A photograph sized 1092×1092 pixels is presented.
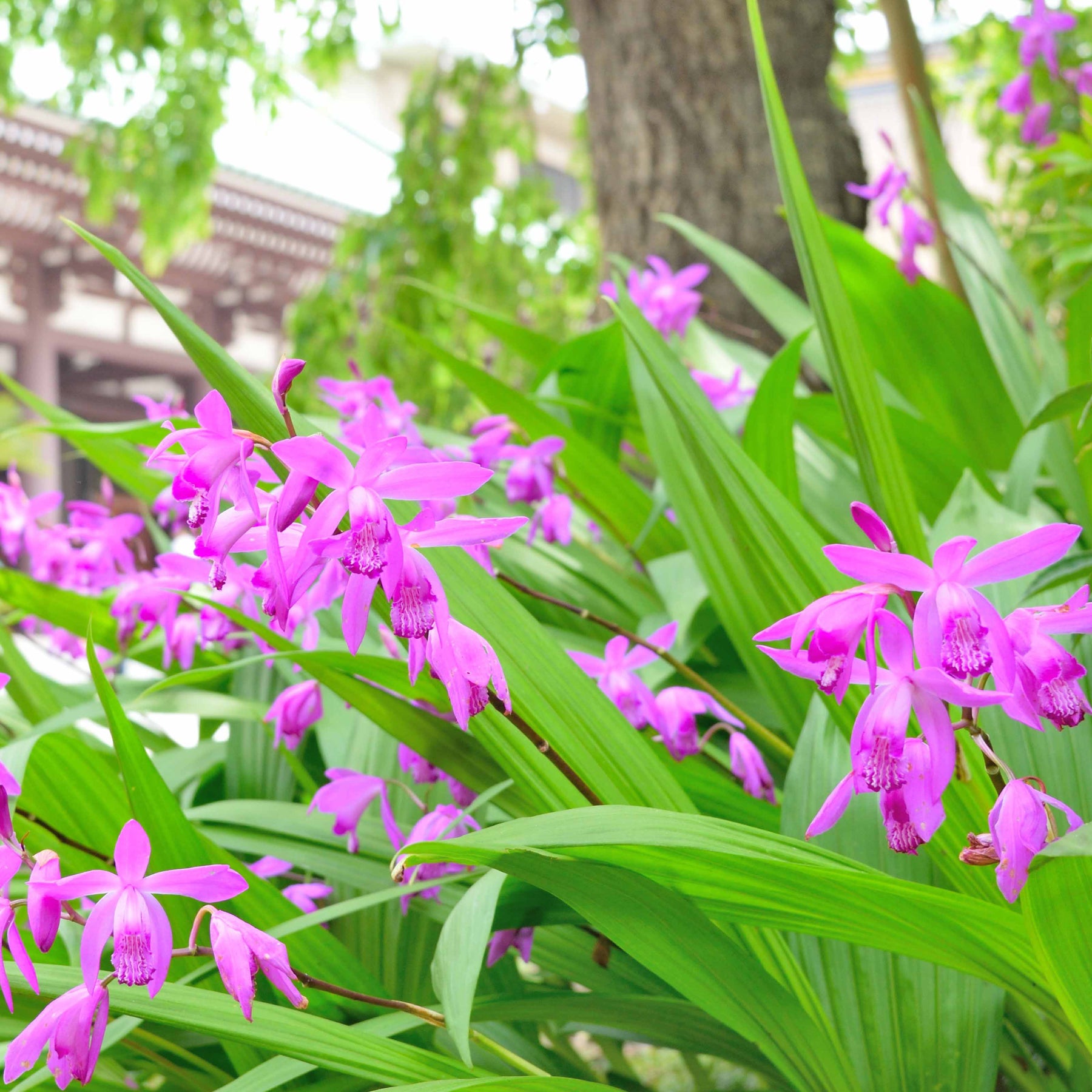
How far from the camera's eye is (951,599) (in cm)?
45

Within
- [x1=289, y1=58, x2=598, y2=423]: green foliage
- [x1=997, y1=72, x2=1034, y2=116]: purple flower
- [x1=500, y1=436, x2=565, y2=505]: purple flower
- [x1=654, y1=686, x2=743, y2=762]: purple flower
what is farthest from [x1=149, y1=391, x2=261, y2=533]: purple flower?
[x1=289, y1=58, x2=598, y2=423]: green foliage

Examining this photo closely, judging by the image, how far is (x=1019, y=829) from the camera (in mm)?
458

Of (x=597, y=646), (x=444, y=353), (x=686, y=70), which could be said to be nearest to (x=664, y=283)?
(x=444, y=353)

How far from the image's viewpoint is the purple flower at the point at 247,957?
1.69ft

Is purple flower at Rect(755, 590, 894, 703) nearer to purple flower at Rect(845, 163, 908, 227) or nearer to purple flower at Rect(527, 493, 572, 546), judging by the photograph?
purple flower at Rect(527, 493, 572, 546)

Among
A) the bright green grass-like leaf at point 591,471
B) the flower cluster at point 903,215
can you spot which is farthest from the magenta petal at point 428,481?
the flower cluster at point 903,215

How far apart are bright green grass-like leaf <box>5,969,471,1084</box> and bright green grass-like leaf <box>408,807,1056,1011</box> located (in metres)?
0.10

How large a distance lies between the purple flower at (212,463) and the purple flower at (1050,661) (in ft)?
1.05

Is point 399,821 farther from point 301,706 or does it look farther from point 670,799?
point 670,799

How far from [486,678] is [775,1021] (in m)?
0.24

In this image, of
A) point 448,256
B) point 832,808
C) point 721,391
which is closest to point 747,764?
point 832,808

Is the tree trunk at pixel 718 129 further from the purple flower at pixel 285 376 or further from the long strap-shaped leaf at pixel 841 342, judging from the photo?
the purple flower at pixel 285 376

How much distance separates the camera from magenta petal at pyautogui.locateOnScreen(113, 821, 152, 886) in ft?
1.69

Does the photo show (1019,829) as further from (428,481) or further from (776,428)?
(776,428)
